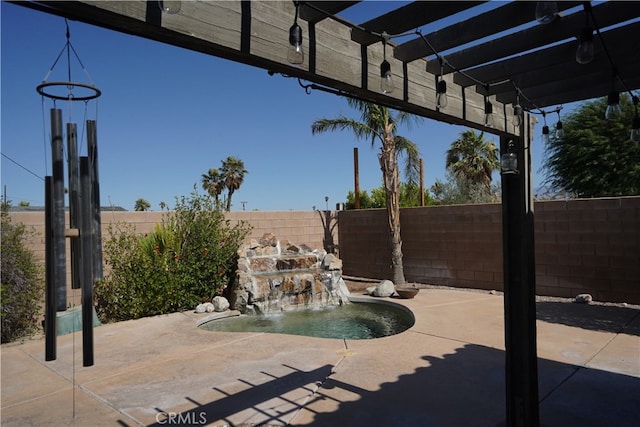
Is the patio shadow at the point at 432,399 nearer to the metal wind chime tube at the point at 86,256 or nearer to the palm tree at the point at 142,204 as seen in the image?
the metal wind chime tube at the point at 86,256

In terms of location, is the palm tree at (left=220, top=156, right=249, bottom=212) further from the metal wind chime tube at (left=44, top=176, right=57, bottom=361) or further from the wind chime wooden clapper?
the metal wind chime tube at (left=44, top=176, right=57, bottom=361)

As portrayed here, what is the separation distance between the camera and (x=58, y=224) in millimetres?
2090

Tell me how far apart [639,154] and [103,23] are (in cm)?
1435

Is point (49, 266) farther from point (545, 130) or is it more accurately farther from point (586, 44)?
point (545, 130)

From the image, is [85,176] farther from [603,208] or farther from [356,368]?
[603,208]

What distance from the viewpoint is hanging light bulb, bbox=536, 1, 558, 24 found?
1680 millimetres

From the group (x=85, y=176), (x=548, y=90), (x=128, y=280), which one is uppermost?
(x=548, y=90)

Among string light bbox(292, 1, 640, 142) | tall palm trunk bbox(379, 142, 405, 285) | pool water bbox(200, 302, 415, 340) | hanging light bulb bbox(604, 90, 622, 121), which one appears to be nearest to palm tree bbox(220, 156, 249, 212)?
tall palm trunk bbox(379, 142, 405, 285)

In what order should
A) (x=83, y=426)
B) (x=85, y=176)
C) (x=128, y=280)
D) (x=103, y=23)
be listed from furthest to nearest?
(x=128, y=280) < (x=83, y=426) < (x=85, y=176) < (x=103, y=23)

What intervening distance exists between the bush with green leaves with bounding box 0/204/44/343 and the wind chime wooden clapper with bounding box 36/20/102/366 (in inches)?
179

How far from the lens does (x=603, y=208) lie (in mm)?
7453

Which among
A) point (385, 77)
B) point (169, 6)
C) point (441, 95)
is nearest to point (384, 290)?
point (441, 95)

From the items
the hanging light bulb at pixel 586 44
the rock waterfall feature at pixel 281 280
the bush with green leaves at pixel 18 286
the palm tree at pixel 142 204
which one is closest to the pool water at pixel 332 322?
the rock waterfall feature at pixel 281 280

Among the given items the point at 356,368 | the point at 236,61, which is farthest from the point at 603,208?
the point at 236,61
